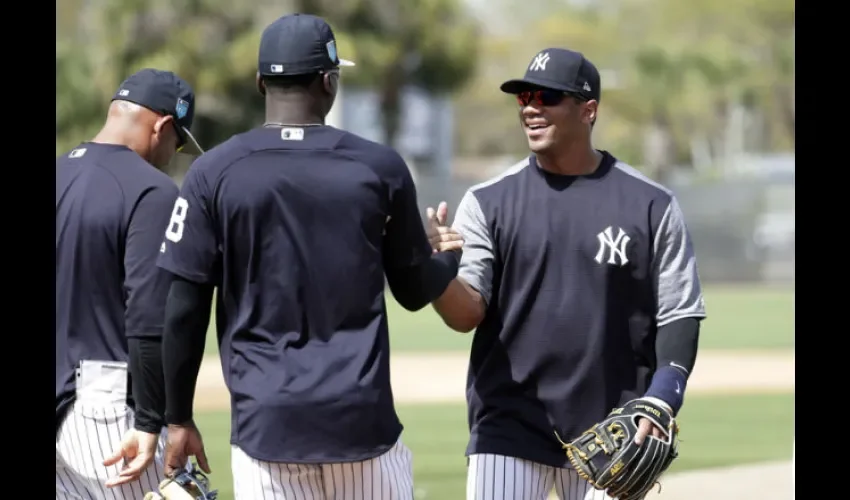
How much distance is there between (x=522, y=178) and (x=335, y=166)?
4.31 ft

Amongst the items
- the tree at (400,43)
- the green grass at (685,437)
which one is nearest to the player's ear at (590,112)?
the green grass at (685,437)

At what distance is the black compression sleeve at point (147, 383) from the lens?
4.50 metres

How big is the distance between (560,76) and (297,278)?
162 centimetres

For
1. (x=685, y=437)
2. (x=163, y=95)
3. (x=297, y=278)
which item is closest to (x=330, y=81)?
(x=297, y=278)

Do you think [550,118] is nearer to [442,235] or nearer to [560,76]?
[560,76]

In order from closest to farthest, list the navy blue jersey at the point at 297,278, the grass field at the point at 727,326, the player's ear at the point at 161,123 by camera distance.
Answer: the navy blue jersey at the point at 297,278, the player's ear at the point at 161,123, the grass field at the point at 727,326

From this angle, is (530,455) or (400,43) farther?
(400,43)

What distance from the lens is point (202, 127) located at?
128ft

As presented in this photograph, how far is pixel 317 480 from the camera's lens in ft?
13.3

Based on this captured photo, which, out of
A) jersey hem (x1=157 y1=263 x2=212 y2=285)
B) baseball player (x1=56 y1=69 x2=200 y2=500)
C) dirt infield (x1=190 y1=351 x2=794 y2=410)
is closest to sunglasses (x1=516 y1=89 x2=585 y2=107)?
baseball player (x1=56 y1=69 x2=200 y2=500)

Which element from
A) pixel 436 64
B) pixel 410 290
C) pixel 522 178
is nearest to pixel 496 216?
pixel 522 178

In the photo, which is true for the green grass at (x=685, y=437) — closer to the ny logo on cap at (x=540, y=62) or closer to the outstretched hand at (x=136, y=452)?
the outstretched hand at (x=136, y=452)

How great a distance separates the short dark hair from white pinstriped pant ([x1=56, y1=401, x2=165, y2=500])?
4.59ft
